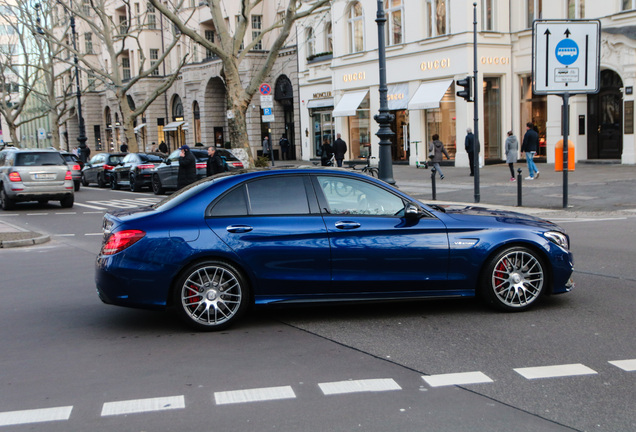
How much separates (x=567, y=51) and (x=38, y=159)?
578 inches

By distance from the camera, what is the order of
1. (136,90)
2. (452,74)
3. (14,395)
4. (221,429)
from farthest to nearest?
(136,90) → (452,74) → (14,395) → (221,429)

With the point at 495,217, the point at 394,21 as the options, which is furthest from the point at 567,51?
the point at 394,21

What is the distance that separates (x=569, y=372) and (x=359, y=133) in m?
32.9

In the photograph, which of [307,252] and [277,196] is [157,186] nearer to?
[277,196]

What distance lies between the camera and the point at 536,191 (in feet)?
65.7

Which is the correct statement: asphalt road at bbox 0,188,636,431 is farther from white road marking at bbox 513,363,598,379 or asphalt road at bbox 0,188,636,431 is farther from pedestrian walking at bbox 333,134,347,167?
pedestrian walking at bbox 333,134,347,167

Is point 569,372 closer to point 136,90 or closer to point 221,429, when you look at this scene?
point 221,429

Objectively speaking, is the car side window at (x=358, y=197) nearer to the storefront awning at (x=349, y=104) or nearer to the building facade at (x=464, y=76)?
the building facade at (x=464, y=76)

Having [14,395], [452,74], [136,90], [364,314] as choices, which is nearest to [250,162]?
[452,74]

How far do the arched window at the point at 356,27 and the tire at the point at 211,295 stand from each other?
104 ft

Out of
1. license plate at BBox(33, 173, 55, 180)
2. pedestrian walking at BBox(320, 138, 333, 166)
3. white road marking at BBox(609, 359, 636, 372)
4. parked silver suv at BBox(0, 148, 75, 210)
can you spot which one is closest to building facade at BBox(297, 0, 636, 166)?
pedestrian walking at BBox(320, 138, 333, 166)

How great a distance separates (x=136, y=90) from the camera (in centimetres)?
5781

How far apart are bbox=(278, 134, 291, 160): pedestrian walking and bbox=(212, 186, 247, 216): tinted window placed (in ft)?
121

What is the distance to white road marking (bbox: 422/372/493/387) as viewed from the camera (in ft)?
16.2
